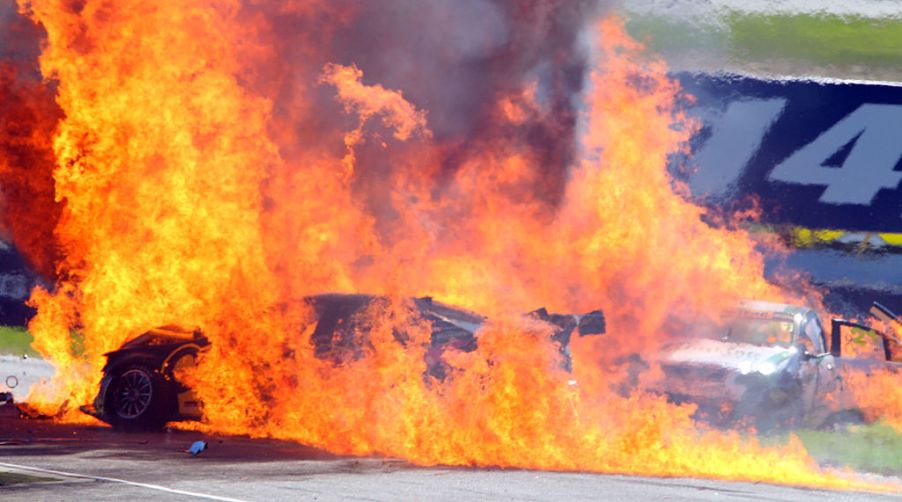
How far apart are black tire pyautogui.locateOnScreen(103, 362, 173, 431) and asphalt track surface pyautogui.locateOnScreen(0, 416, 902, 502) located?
798mm

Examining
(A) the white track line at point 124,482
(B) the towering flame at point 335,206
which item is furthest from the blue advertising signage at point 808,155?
(A) the white track line at point 124,482

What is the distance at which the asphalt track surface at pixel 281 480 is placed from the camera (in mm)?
10219

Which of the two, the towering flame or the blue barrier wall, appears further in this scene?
the blue barrier wall

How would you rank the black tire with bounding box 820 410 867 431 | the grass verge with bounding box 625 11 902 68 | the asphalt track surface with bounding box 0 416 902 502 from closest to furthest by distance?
1. the asphalt track surface with bounding box 0 416 902 502
2. the black tire with bounding box 820 410 867 431
3. the grass verge with bounding box 625 11 902 68

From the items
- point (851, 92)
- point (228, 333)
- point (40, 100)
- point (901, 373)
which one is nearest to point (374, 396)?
point (228, 333)

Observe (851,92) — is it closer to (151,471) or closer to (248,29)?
(248,29)

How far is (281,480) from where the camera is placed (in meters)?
11.0

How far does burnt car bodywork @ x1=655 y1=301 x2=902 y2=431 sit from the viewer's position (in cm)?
1609

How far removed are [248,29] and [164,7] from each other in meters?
1.05

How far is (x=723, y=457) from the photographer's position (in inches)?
508

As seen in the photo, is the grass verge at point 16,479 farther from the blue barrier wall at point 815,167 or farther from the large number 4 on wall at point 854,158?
the large number 4 on wall at point 854,158

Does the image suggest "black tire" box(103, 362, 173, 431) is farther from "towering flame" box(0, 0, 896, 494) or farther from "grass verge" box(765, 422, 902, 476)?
"grass verge" box(765, 422, 902, 476)

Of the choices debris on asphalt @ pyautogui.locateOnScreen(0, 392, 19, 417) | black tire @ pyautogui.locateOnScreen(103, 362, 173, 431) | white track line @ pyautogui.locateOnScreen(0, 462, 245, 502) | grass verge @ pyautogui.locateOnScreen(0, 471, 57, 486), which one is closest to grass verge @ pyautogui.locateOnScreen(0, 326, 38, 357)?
debris on asphalt @ pyautogui.locateOnScreen(0, 392, 19, 417)

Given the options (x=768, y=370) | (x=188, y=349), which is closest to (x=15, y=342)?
(x=188, y=349)
